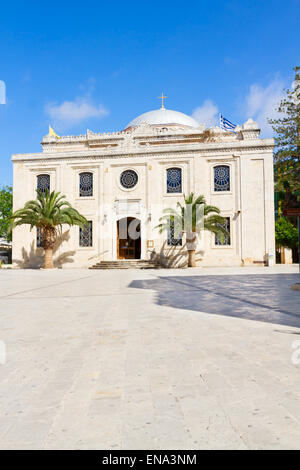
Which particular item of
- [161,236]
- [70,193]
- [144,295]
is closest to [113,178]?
[70,193]

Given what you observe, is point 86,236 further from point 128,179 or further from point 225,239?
point 225,239

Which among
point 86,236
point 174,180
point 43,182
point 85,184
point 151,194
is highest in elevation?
point 43,182

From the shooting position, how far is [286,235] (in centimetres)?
2834

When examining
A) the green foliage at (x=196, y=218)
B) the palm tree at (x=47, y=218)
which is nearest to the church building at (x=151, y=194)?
the green foliage at (x=196, y=218)

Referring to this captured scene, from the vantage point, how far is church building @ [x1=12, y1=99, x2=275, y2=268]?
24000 mm

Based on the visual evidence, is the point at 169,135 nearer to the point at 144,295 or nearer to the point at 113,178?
the point at 113,178

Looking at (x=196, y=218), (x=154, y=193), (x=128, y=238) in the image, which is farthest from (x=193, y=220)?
(x=128, y=238)

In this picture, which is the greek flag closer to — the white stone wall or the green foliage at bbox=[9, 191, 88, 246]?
the white stone wall

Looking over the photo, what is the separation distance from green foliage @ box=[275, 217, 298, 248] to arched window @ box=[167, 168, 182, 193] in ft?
32.0

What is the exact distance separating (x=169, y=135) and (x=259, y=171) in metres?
8.70

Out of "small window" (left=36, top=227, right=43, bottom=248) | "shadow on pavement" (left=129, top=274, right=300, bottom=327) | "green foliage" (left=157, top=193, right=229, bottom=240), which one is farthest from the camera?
"small window" (left=36, top=227, right=43, bottom=248)

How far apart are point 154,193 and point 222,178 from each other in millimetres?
5063

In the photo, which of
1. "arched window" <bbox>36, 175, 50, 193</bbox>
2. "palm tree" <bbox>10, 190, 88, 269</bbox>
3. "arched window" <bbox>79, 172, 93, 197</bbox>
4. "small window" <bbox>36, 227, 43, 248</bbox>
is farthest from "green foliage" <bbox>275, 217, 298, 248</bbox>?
"arched window" <bbox>36, 175, 50, 193</bbox>
